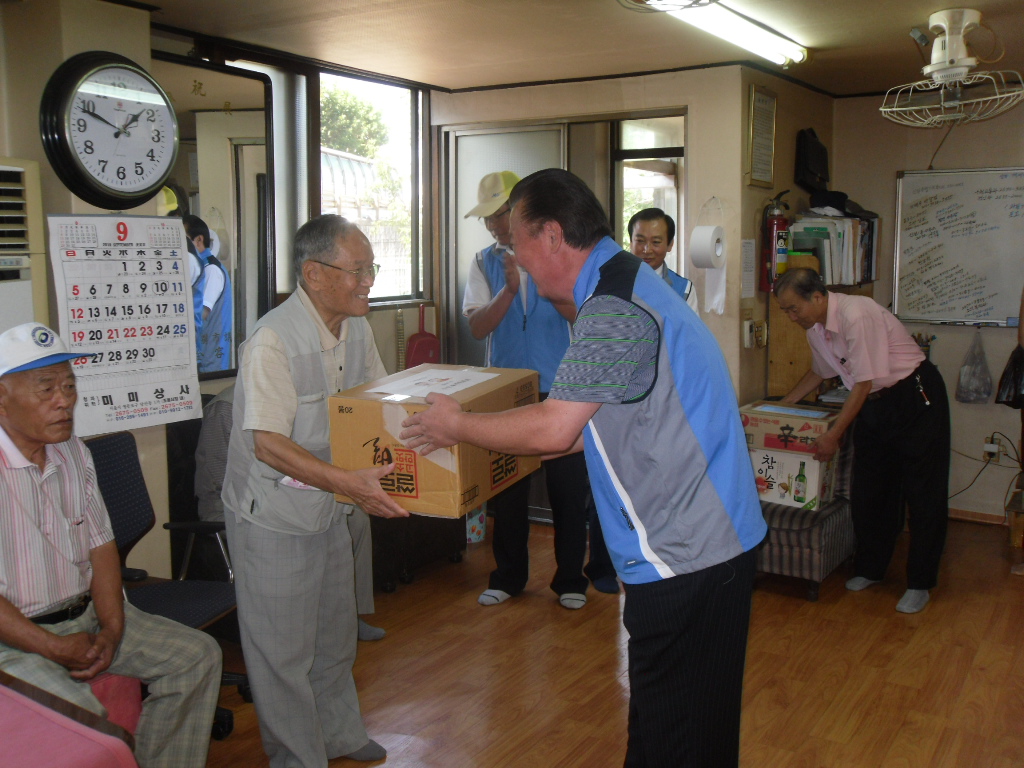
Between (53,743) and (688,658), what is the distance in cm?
117

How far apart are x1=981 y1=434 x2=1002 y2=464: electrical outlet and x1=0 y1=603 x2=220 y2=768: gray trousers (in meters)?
4.47

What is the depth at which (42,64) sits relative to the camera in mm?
2844

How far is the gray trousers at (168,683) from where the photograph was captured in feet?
7.68

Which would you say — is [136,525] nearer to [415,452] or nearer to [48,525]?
[48,525]

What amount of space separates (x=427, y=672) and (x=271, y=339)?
1.59m

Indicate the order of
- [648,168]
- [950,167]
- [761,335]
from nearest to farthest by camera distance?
[761,335]
[950,167]
[648,168]

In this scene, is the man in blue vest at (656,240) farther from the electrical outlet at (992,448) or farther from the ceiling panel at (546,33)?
the electrical outlet at (992,448)

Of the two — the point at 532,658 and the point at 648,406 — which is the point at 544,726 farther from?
the point at 648,406

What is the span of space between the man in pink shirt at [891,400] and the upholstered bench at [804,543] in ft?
0.91

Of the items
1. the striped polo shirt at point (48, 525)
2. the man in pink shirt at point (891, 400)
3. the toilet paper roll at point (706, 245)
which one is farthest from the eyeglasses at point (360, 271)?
the toilet paper roll at point (706, 245)

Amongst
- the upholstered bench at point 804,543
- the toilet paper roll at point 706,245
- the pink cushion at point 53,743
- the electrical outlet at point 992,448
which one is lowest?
the upholstered bench at point 804,543

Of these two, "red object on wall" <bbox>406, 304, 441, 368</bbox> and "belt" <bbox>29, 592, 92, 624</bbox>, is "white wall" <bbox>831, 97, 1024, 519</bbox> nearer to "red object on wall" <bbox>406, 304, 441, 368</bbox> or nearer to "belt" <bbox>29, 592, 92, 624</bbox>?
"red object on wall" <bbox>406, 304, 441, 368</bbox>

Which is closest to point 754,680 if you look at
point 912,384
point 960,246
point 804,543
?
point 804,543

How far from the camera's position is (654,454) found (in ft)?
5.67
